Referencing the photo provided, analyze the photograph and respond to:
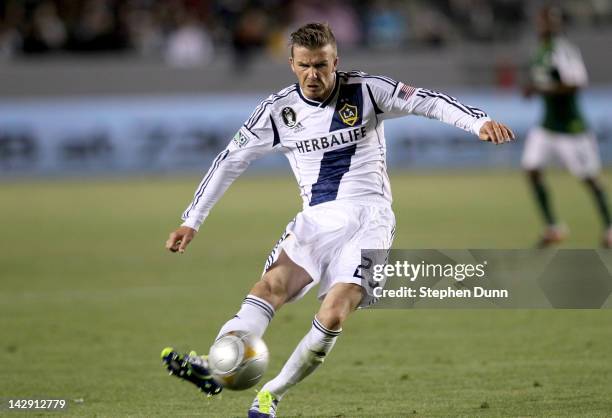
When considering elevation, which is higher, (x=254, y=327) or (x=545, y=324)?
(x=254, y=327)

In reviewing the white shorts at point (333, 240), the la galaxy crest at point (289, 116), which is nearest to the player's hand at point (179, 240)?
the white shorts at point (333, 240)

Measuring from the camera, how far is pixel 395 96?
6199mm

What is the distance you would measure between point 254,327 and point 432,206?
488 inches

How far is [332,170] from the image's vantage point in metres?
6.29

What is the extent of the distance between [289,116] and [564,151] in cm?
828

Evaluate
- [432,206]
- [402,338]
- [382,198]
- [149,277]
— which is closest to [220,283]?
[149,277]

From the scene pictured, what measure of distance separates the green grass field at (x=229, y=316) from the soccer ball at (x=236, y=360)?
2.54 ft

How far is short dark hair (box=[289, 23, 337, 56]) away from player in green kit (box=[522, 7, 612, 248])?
25.2ft

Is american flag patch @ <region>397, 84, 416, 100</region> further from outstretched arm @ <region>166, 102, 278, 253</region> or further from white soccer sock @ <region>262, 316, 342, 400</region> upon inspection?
white soccer sock @ <region>262, 316, 342, 400</region>

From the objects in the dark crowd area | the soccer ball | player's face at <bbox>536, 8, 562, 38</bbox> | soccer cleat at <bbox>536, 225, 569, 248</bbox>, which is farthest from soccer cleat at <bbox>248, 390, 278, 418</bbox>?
the dark crowd area

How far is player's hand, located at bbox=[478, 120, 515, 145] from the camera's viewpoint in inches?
224

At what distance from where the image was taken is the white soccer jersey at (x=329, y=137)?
20.5 ft

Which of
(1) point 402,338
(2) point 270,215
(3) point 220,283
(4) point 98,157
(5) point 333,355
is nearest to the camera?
(5) point 333,355

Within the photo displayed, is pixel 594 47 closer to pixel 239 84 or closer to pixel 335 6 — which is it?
pixel 335 6
